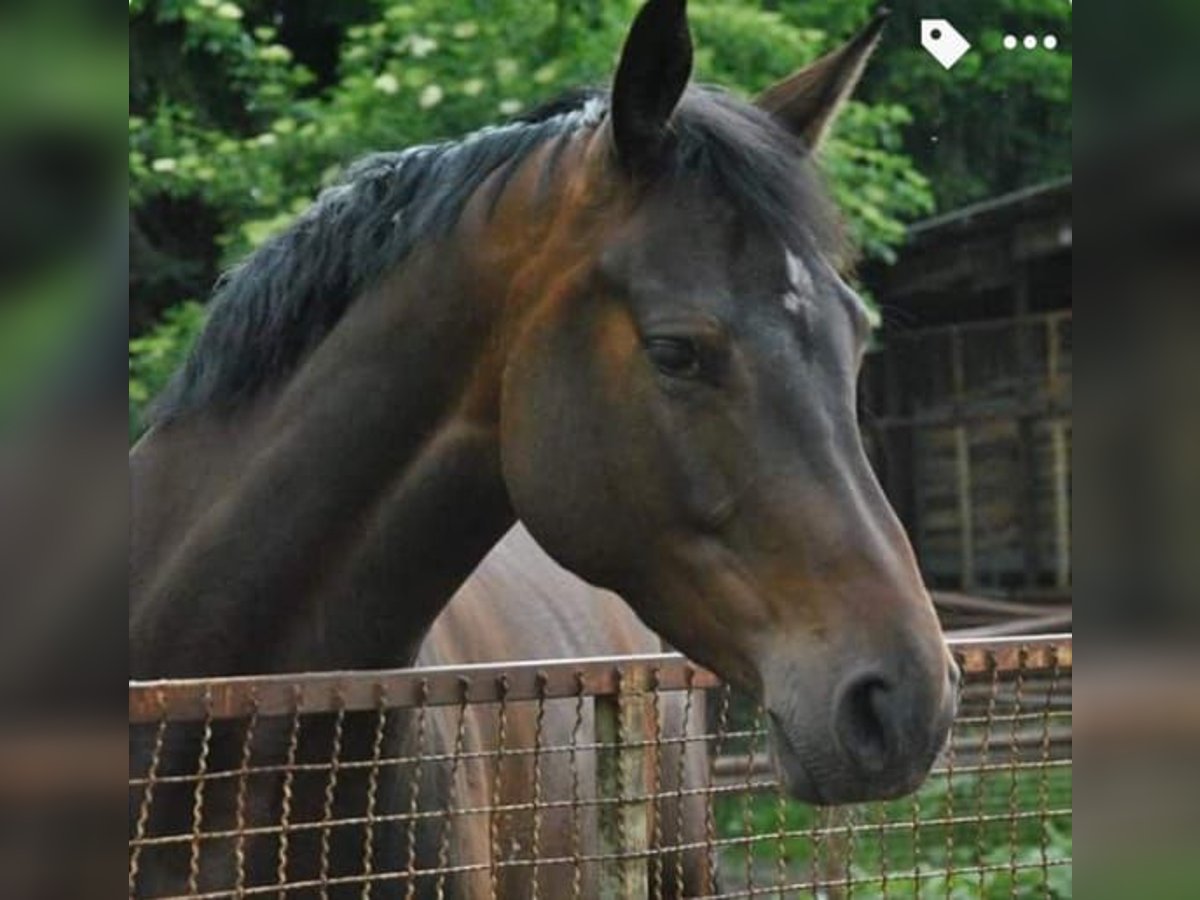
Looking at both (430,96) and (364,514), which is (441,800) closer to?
(364,514)

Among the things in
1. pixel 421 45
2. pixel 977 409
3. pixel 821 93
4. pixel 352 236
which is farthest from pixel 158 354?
pixel 977 409

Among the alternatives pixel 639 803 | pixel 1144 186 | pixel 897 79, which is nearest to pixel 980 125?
pixel 897 79

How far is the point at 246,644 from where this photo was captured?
7.99 ft

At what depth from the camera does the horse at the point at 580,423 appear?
2.05m

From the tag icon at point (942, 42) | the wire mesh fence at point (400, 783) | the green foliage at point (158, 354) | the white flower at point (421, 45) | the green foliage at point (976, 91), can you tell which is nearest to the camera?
the wire mesh fence at point (400, 783)

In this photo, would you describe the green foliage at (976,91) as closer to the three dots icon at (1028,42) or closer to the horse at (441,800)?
the three dots icon at (1028,42)

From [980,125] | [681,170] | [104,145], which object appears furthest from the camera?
[980,125]

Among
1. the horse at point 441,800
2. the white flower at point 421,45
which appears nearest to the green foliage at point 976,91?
the white flower at point 421,45

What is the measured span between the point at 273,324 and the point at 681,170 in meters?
0.63

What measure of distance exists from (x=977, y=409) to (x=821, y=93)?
8.10m

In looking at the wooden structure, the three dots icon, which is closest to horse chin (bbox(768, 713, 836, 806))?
the three dots icon

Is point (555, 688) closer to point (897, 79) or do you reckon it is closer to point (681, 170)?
point (681, 170)

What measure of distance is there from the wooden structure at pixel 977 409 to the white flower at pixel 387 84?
3483 mm

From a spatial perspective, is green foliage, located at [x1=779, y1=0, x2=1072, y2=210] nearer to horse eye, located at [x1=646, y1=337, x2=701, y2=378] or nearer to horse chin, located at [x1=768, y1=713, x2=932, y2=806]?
horse eye, located at [x1=646, y1=337, x2=701, y2=378]
